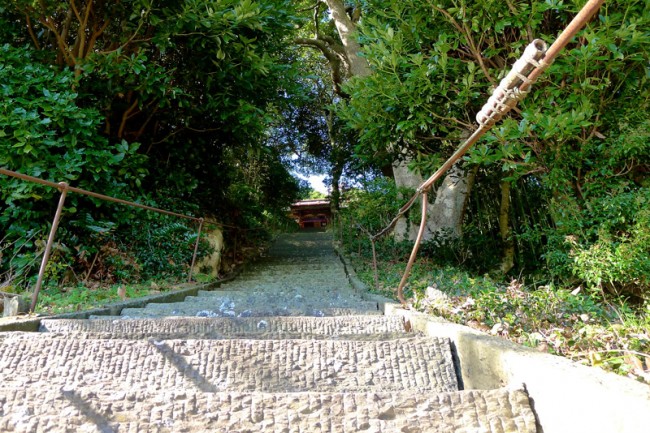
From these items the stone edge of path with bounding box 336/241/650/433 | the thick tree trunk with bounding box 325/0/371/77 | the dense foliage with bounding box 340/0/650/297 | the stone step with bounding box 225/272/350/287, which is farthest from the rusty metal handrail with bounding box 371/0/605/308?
the thick tree trunk with bounding box 325/0/371/77

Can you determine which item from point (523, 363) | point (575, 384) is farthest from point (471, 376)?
point (575, 384)

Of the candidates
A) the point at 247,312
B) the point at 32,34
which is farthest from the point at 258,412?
the point at 32,34

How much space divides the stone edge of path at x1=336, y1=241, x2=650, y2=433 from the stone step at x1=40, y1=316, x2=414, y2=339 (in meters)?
0.58

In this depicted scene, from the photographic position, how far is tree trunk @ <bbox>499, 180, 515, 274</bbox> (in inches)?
287

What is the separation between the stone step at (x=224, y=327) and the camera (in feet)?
7.62

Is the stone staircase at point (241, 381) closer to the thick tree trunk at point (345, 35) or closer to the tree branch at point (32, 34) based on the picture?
the tree branch at point (32, 34)

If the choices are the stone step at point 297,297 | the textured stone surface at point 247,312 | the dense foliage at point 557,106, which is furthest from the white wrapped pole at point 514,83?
the dense foliage at point 557,106

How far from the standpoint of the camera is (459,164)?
6.82 m

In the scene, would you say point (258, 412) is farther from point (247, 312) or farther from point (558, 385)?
point (247, 312)

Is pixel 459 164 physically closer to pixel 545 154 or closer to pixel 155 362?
pixel 545 154

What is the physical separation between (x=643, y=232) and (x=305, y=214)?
24.3 meters

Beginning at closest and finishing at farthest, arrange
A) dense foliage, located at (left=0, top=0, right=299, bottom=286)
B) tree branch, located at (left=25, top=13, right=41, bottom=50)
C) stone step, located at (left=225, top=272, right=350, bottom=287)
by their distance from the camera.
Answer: dense foliage, located at (left=0, top=0, right=299, bottom=286)
tree branch, located at (left=25, top=13, right=41, bottom=50)
stone step, located at (left=225, top=272, right=350, bottom=287)

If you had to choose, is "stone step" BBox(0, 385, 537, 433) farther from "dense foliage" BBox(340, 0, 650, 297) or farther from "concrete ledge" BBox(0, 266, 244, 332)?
"dense foliage" BBox(340, 0, 650, 297)

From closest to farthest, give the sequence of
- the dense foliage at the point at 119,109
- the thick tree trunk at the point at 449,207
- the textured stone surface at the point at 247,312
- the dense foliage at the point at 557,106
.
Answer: the textured stone surface at the point at 247,312 < the dense foliage at the point at 557,106 < the dense foliage at the point at 119,109 < the thick tree trunk at the point at 449,207
